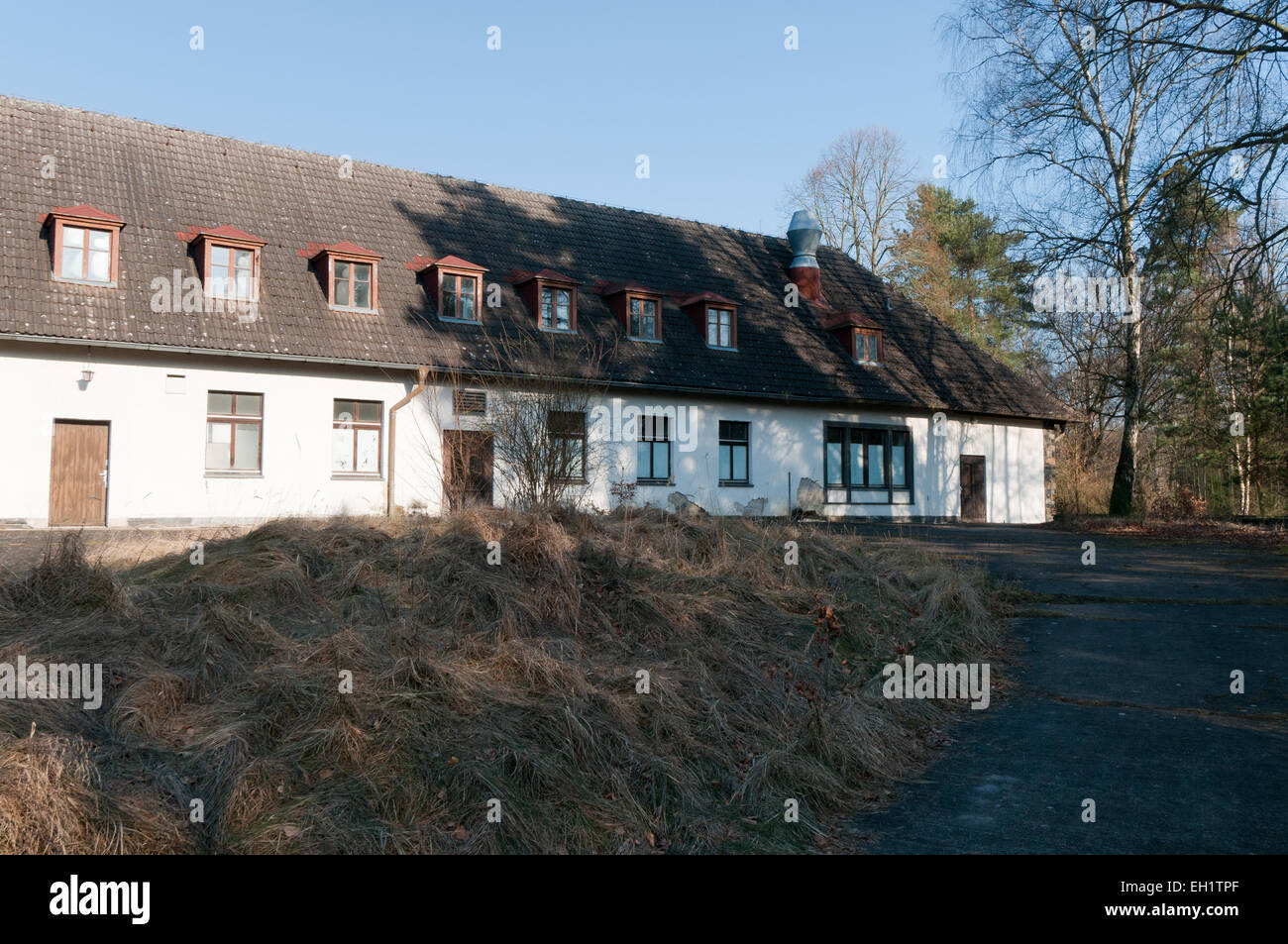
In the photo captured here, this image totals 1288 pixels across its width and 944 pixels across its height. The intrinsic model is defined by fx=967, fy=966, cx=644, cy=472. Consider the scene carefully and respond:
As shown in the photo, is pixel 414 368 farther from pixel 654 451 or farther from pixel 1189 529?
pixel 1189 529

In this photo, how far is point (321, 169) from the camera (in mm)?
23391

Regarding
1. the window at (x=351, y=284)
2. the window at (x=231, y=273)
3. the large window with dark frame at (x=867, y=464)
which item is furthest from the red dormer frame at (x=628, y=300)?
the window at (x=231, y=273)

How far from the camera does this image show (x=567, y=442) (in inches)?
454

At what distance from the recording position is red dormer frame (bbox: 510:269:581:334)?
22.8 metres

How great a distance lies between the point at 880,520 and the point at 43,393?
19778 millimetres

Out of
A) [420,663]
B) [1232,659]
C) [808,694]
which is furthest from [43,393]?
[1232,659]

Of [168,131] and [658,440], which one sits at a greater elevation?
[168,131]

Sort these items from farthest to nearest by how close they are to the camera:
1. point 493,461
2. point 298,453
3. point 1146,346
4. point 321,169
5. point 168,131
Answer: point 1146,346 < point 321,169 < point 168,131 < point 298,453 < point 493,461

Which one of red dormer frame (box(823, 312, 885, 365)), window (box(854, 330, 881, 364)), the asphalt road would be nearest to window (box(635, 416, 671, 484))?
red dormer frame (box(823, 312, 885, 365))

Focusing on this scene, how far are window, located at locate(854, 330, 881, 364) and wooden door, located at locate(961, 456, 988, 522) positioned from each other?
4.44m

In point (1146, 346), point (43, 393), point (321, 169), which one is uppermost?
point (321, 169)

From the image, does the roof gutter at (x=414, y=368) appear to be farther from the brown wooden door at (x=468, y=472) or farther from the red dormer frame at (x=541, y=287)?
the red dormer frame at (x=541, y=287)

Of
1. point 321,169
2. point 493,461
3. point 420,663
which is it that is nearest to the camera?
point 420,663

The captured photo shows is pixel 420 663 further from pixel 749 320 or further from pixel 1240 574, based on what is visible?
pixel 749 320
